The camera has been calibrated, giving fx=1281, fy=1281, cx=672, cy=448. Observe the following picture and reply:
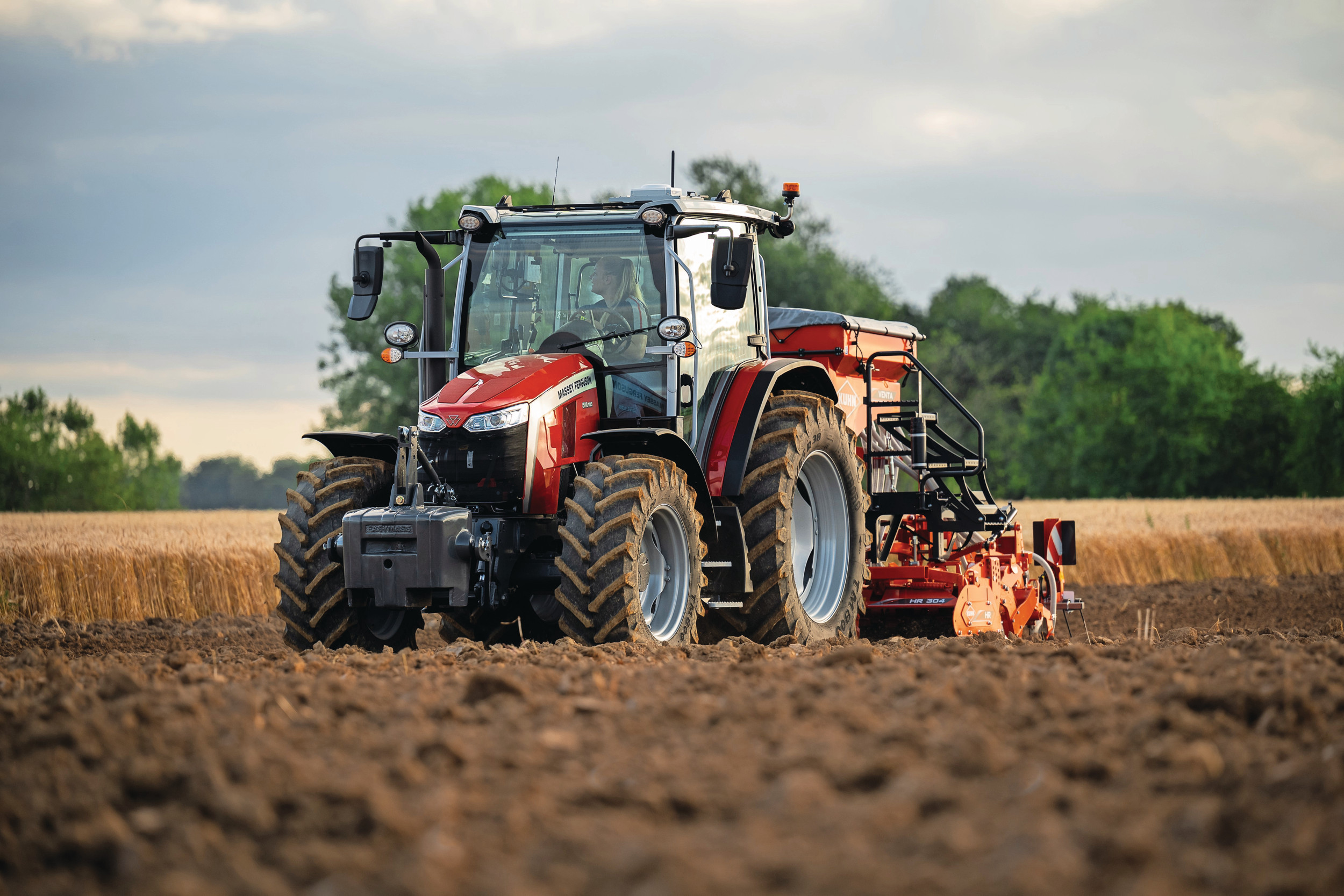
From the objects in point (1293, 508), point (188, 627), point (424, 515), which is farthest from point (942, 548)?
point (1293, 508)

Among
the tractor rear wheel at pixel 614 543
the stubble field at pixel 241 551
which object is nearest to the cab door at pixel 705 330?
the tractor rear wheel at pixel 614 543

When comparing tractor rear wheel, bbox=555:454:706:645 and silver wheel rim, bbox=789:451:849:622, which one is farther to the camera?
silver wheel rim, bbox=789:451:849:622

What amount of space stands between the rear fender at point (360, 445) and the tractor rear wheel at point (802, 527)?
7.80ft

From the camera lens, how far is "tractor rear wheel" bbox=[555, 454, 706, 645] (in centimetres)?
708

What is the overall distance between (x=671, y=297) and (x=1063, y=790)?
5.30 meters

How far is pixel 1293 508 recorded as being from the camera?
28875mm

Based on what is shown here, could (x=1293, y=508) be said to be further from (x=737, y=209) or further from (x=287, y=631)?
(x=287, y=631)

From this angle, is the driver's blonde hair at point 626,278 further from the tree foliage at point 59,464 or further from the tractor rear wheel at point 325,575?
the tree foliage at point 59,464

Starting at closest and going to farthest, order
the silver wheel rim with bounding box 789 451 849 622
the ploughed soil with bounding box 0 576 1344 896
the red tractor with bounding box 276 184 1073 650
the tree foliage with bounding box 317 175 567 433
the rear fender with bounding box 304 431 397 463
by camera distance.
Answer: the ploughed soil with bounding box 0 576 1344 896, the red tractor with bounding box 276 184 1073 650, the rear fender with bounding box 304 431 397 463, the silver wheel rim with bounding box 789 451 849 622, the tree foliage with bounding box 317 175 567 433

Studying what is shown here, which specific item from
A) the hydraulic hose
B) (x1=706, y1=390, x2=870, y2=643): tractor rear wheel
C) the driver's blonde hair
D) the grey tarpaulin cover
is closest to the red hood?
the driver's blonde hair

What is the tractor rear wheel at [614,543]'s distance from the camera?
7078mm

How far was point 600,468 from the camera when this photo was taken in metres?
7.39

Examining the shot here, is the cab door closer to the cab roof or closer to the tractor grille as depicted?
the cab roof

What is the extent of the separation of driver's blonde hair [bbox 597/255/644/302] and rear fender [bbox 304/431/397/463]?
1.78 metres
